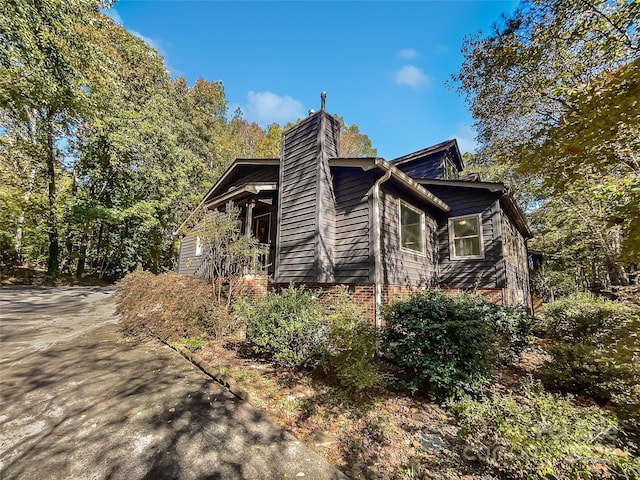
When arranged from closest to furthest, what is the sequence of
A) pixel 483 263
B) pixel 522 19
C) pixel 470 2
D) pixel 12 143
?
A: pixel 522 19, pixel 470 2, pixel 483 263, pixel 12 143

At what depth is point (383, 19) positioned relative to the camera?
24.5 ft

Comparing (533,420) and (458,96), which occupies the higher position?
(458,96)

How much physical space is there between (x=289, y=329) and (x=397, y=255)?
4.54m

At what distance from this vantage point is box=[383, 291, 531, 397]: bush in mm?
3879

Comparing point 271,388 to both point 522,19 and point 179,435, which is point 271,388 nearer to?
point 179,435

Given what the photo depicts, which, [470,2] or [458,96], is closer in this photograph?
[470,2]

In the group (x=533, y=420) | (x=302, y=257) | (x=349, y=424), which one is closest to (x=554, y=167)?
(x=533, y=420)

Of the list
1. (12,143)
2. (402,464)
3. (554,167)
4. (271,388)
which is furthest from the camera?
(12,143)

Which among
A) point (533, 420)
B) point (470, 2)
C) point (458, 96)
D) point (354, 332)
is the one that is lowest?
point (533, 420)

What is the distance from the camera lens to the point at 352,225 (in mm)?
7816

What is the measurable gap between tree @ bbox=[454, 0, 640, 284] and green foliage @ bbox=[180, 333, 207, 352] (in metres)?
6.25

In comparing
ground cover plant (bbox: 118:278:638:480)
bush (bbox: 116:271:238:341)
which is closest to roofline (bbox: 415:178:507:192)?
ground cover plant (bbox: 118:278:638:480)

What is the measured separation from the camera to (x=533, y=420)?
2.48 meters

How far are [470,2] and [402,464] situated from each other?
882 centimetres
